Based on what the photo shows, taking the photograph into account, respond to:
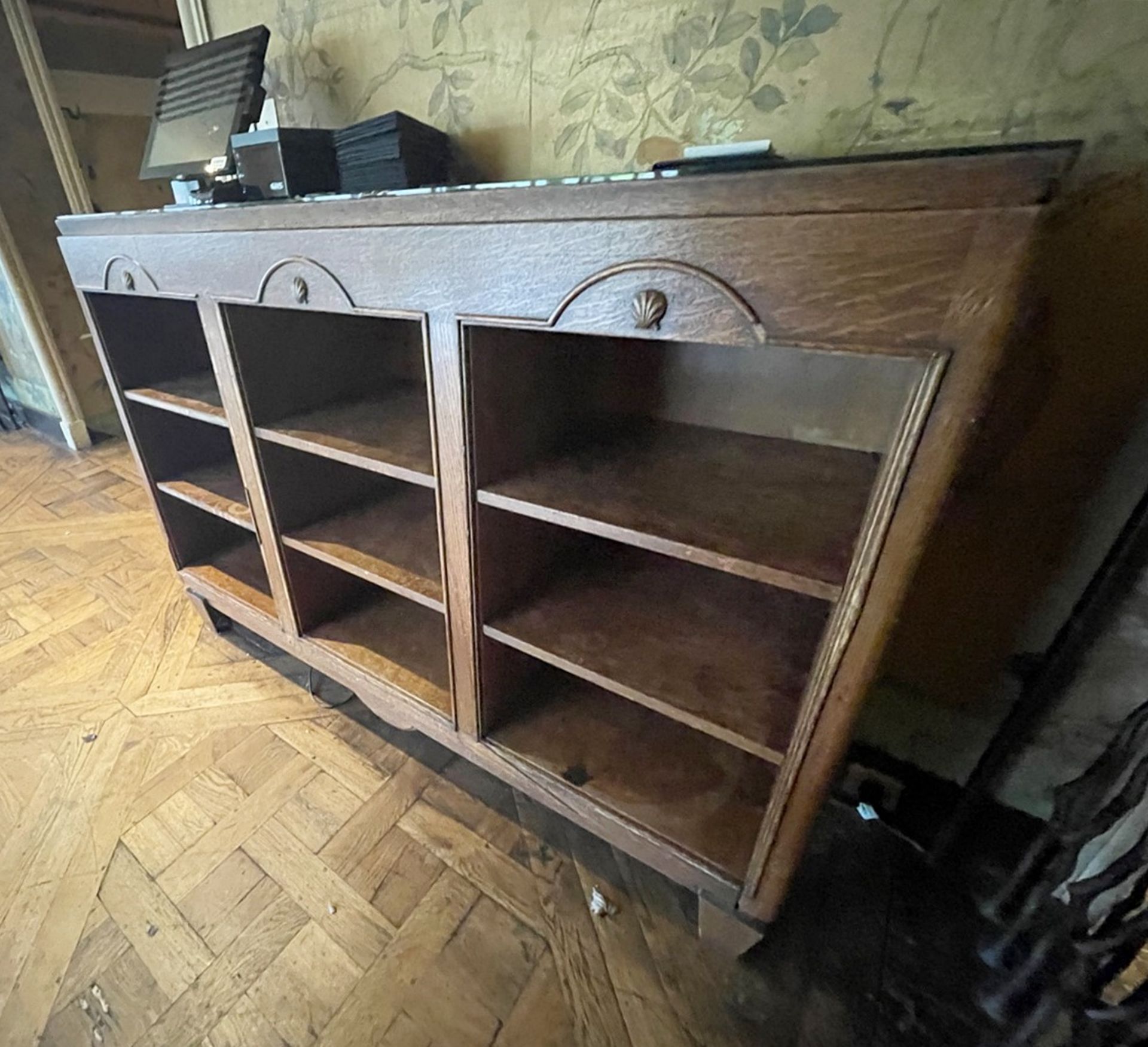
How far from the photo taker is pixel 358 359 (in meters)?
1.04

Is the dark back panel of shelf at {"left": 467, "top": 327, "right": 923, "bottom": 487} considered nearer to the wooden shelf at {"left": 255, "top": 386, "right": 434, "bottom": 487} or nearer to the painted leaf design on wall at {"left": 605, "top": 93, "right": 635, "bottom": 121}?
the wooden shelf at {"left": 255, "top": 386, "right": 434, "bottom": 487}

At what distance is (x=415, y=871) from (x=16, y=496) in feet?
7.22

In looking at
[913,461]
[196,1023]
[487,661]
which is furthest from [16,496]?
[913,461]

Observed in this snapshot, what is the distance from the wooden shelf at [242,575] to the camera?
46.5 inches

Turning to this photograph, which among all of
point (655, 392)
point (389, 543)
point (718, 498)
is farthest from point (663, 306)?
point (389, 543)

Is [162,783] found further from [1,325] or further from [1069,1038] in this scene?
[1,325]

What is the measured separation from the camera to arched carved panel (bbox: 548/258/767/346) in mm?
450

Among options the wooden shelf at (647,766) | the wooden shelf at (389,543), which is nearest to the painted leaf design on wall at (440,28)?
the wooden shelf at (389,543)

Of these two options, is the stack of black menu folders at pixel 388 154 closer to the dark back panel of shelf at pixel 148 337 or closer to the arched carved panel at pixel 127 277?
the arched carved panel at pixel 127 277

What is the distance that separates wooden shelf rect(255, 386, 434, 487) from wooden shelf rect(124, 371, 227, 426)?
0.16 m

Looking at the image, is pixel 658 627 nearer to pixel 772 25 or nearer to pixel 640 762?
pixel 640 762

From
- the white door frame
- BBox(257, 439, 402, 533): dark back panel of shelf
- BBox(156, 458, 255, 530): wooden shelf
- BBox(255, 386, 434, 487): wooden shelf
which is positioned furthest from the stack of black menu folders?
the white door frame

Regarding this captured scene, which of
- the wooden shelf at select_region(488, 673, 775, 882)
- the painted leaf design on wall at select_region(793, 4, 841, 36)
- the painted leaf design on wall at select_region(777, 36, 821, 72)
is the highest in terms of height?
the painted leaf design on wall at select_region(793, 4, 841, 36)

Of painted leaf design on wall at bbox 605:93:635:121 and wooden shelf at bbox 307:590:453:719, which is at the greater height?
painted leaf design on wall at bbox 605:93:635:121
